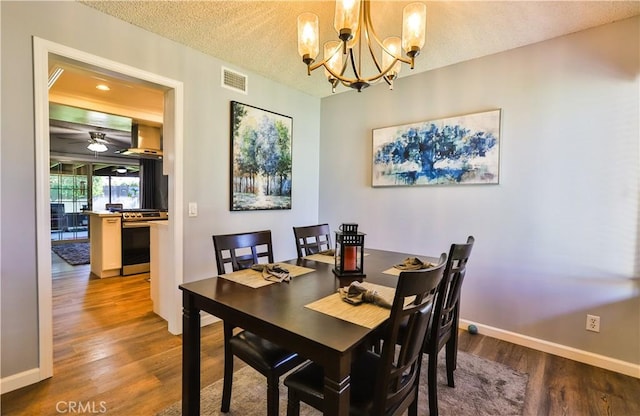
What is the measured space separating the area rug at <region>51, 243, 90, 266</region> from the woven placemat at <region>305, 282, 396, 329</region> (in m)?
5.57

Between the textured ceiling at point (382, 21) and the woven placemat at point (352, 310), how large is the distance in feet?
6.21

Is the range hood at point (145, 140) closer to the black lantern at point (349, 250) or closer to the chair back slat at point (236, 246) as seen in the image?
the chair back slat at point (236, 246)

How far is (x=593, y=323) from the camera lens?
2.26 meters

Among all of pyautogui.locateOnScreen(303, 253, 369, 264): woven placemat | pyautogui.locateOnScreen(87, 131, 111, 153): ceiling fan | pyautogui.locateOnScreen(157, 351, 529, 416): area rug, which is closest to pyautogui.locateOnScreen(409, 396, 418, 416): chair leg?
pyautogui.locateOnScreen(157, 351, 529, 416): area rug

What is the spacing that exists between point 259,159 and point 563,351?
10.5 feet

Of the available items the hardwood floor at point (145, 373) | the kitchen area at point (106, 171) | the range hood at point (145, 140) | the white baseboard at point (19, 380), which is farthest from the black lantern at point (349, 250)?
the range hood at point (145, 140)

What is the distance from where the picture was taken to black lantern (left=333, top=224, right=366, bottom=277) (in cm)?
178

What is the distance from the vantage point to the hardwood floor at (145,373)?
1.76 m

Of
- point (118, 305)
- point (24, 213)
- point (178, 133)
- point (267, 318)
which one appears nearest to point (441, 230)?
point (267, 318)

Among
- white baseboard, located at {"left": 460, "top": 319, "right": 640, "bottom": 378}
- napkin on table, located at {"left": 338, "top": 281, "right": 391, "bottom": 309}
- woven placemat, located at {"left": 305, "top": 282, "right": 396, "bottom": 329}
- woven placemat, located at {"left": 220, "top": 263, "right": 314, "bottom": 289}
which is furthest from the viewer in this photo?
white baseboard, located at {"left": 460, "top": 319, "right": 640, "bottom": 378}

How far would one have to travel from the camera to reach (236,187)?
3.09 m

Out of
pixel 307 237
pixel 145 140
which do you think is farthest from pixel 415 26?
pixel 145 140

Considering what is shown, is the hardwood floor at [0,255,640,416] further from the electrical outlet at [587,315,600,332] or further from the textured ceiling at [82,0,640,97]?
the textured ceiling at [82,0,640,97]

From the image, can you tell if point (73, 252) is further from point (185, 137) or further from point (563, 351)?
point (563, 351)
